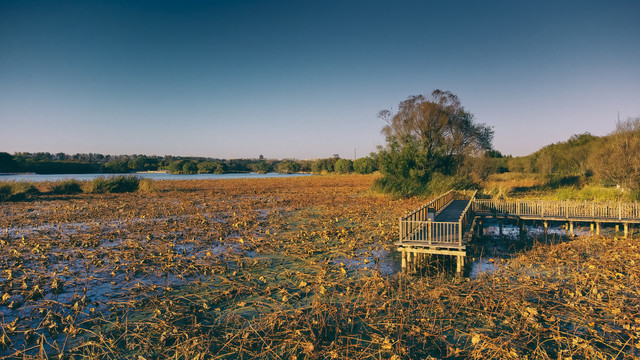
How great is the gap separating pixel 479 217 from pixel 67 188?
133ft

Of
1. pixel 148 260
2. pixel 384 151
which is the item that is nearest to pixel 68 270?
pixel 148 260

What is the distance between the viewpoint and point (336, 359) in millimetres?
5227

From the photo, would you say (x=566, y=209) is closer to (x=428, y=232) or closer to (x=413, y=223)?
(x=413, y=223)

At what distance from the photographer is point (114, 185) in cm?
3747

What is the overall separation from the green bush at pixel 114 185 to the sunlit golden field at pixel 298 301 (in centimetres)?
2500

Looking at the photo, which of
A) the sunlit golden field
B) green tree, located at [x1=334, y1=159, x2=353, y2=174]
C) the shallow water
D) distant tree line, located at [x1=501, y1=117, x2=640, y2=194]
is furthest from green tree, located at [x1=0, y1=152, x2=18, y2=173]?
distant tree line, located at [x1=501, y1=117, x2=640, y2=194]

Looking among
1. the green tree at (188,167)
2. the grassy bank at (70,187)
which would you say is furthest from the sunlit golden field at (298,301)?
the green tree at (188,167)

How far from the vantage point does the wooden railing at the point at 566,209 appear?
1527 centimetres

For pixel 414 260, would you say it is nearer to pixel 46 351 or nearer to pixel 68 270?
pixel 46 351

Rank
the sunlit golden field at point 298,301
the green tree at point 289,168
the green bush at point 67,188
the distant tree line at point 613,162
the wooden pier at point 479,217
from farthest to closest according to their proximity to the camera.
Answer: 1. the green tree at point 289,168
2. the green bush at point 67,188
3. the distant tree line at point 613,162
4. the wooden pier at point 479,217
5. the sunlit golden field at point 298,301

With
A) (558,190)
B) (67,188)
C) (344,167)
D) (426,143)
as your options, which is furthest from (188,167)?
(558,190)

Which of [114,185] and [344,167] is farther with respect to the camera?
[344,167]

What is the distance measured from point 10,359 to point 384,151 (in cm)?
2930

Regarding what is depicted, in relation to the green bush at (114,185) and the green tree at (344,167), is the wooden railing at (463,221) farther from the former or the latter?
the green tree at (344,167)
